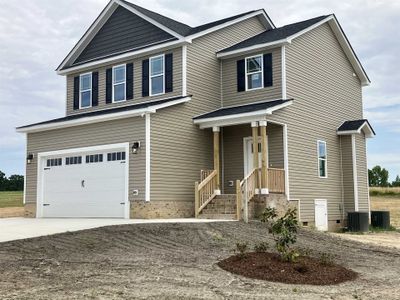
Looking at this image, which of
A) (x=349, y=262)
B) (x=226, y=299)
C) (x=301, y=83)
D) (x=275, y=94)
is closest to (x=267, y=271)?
(x=226, y=299)

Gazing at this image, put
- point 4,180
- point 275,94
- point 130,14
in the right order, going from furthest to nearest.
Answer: point 4,180 < point 130,14 < point 275,94

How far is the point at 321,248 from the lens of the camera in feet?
43.0

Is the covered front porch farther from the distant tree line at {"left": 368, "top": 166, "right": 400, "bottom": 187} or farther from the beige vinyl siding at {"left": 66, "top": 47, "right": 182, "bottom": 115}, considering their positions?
the distant tree line at {"left": 368, "top": 166, "right": 400, "bottom": 187}

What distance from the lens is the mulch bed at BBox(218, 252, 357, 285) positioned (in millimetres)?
8766

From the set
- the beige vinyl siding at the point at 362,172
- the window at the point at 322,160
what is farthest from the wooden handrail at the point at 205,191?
the beige vinyl siding at the point at 362,172

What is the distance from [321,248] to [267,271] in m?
4.48

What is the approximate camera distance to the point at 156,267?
920cm

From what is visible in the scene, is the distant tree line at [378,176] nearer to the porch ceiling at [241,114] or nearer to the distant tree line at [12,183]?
the distant tree line at [12,183]

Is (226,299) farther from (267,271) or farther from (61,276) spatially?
(61,276)

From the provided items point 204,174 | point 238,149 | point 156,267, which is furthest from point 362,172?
point 156,267

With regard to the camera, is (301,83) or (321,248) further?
(301,83)

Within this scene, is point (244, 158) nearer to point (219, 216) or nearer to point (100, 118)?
point (219, 216)

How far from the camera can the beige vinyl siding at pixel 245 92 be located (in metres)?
19.5

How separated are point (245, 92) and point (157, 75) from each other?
352cm
